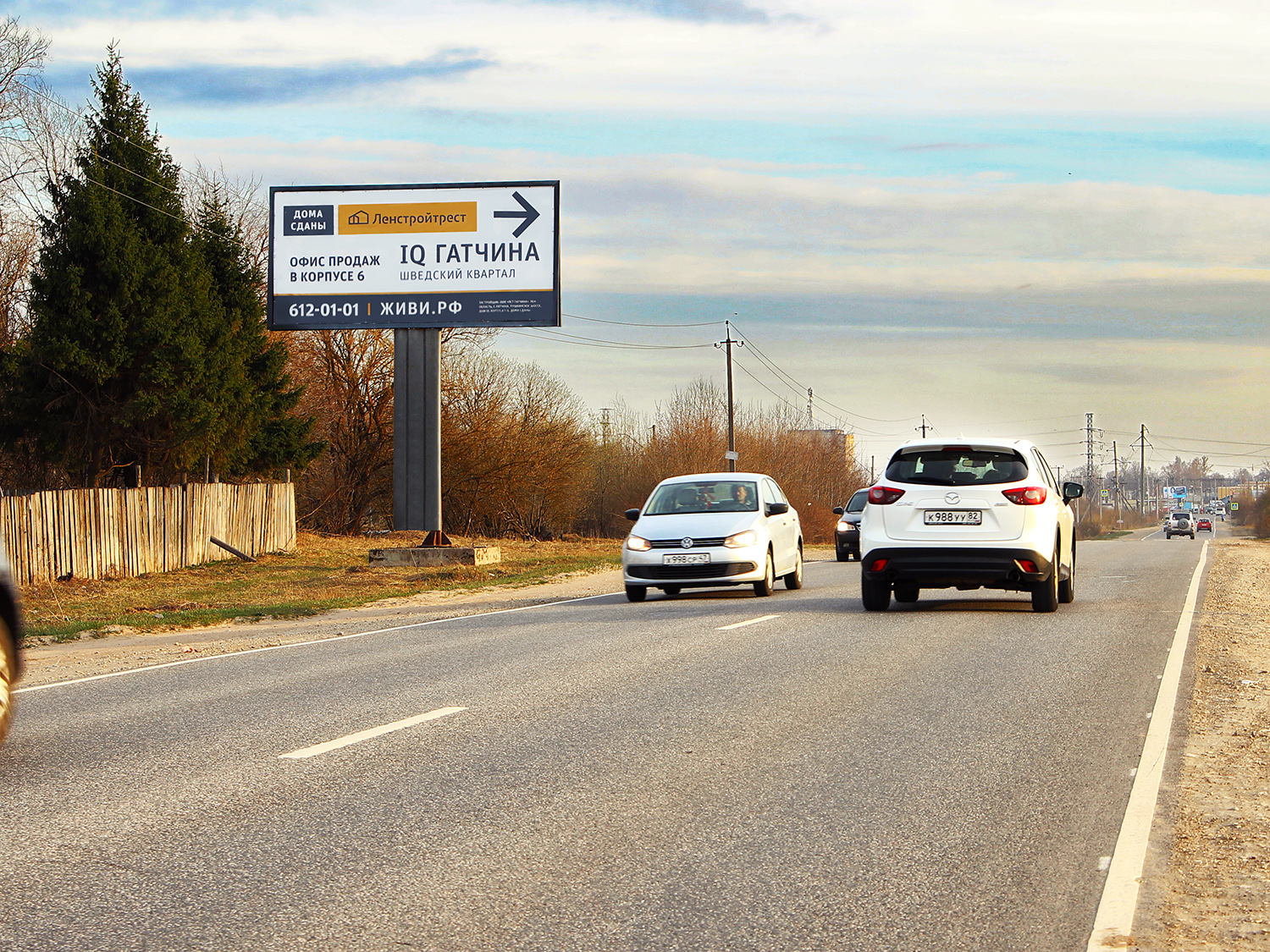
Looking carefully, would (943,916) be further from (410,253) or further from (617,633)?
(410,253)

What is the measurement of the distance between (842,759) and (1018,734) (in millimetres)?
1351

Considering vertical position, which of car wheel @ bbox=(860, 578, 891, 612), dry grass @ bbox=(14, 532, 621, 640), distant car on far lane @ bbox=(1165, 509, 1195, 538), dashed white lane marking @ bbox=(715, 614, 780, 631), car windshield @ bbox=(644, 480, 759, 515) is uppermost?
car windshield @ bbox=(644, 480, 759, 515)

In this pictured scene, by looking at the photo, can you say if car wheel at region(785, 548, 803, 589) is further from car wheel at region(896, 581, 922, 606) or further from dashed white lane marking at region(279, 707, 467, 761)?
dashed white lane marking at region(279, 707, 467, 761)

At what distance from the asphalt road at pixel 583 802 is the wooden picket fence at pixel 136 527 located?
534 inches

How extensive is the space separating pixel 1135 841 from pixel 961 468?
934cm

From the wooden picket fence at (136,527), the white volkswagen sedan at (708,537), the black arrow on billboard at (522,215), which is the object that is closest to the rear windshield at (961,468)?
the white volkswagen sedan at (708,537)

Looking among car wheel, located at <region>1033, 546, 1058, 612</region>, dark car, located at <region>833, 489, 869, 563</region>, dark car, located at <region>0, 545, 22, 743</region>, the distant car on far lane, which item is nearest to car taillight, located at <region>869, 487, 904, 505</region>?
car wheel, located at <region>1033, 546, 1058, 612</region>

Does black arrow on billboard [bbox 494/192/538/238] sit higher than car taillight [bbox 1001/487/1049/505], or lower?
higher

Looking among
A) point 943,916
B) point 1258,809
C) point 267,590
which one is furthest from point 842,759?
point 267,590

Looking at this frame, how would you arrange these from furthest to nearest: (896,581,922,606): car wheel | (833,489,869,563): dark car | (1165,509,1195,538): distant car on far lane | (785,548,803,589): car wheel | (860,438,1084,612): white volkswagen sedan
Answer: (1165,509,1195,538): distant car on far lane, (833,489,869,563): dark car, (785,548,803,589): car wheel, (896,581,922,606): car wheel, (860,438,1084,612): white volkswagen sedan

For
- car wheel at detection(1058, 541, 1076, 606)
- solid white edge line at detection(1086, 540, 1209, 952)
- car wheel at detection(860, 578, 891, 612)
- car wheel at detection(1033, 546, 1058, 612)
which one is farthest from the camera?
car wheel at detection(1058, 541, 1076, 606)

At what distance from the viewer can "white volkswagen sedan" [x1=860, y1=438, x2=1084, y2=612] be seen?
46.4ft

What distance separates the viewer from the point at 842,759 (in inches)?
277

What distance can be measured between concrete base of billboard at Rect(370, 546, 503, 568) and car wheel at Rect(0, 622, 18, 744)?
2194cm
